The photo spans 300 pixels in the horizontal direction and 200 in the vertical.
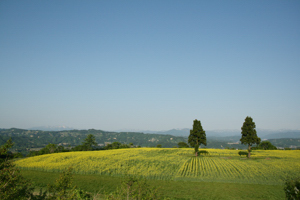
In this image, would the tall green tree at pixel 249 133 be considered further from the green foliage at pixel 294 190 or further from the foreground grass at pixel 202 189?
the green foliage at pixel 294 190

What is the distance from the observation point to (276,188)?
28.6 meters

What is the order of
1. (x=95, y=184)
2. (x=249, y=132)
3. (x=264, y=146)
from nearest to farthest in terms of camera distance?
(x=95, y=184)
(x=249, y=132)
(x=264, y=146)

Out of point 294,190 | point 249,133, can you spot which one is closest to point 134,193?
point 294,190

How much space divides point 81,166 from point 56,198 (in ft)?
118

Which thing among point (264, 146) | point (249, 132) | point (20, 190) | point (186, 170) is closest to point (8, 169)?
point (20, 190)

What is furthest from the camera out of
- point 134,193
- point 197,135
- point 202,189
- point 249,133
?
point 197,135

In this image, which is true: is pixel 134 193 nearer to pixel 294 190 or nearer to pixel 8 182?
pixel 8 182

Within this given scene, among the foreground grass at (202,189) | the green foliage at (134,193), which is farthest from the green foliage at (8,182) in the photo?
the foreground grass at (202,189)

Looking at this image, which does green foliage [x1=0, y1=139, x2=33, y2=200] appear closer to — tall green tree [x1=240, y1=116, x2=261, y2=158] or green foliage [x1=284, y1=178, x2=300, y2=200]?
green foliage [x1=284, y1=178, x2=300, y2=200]

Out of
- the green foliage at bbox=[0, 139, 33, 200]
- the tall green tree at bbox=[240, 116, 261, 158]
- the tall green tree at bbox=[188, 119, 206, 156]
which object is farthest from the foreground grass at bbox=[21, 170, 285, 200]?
the tall green tree at bbox=[188, 119, 206, 156]

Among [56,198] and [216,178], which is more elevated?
[56,198]

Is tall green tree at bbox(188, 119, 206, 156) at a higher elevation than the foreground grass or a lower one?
higher

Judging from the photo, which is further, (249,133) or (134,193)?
(249,133)

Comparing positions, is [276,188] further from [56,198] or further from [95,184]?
[56,198]
